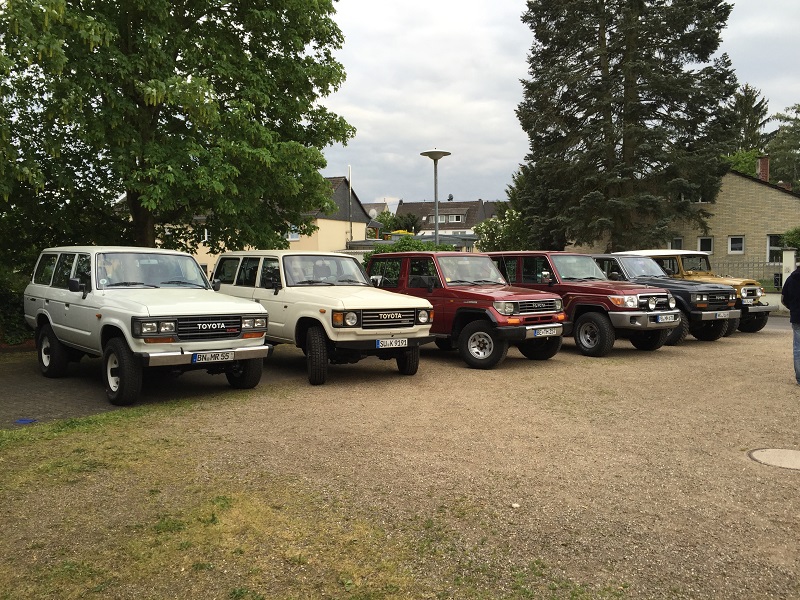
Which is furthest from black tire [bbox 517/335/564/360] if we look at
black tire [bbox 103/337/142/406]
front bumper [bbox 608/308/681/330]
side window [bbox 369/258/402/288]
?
black tire [bbox 103/337/142/406]

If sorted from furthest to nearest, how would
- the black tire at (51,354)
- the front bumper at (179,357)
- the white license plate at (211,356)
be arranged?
the black tire at (51,354)
the white license plate at (211,356)
the front bumper at (179,357)

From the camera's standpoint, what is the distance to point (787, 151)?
60.0m

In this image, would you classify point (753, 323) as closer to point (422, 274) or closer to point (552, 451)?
point (422, 274)

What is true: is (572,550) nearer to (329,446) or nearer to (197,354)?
(329,446)

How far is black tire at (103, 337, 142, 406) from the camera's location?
784cm

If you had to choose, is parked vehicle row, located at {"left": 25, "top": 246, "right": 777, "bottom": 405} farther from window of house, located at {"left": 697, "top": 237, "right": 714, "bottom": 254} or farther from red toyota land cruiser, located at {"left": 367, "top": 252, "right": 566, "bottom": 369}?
window of house, located at {"left": 697, "top": 237, "right": 714, "bottom": 254}

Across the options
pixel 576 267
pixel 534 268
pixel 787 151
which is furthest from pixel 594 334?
pixel 787 151

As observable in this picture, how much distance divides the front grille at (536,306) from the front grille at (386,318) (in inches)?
84.8

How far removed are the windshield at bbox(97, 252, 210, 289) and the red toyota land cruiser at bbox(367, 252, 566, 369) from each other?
3.09m

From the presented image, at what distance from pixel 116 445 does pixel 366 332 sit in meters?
3.90

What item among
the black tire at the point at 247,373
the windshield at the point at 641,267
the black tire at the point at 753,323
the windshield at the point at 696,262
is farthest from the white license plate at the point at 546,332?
the black tire at the point at 753,323

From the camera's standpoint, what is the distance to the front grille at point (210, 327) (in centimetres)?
799

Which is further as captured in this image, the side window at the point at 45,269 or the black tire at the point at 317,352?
the side window at the point at 45,269

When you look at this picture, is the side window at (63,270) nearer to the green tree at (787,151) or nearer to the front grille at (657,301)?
the front grille at (657,301)
